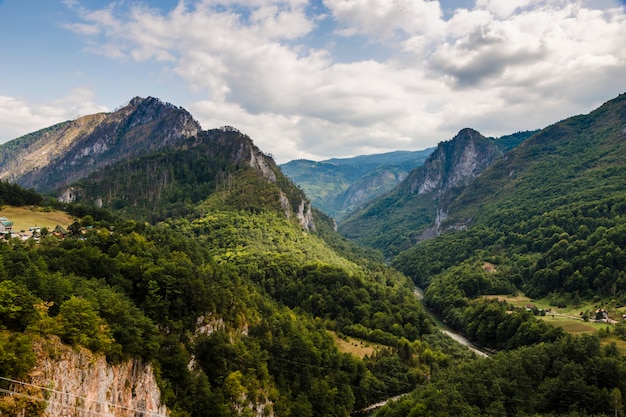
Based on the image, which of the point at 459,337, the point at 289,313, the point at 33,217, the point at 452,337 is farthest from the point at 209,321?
the point at 459,337

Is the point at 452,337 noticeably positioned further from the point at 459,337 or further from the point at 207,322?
the point at 207,322

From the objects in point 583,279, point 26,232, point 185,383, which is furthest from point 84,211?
point 583,279

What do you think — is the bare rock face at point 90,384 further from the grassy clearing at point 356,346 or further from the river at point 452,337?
the grassy clearing at point 356,346

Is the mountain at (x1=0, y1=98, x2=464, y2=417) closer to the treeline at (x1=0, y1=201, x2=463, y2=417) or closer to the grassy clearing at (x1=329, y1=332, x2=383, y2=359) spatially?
the treeline at (x1=0, y1=201, x2=463, y2=417)

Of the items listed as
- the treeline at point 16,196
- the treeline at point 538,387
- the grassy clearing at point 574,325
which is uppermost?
the treeline at point 16,196

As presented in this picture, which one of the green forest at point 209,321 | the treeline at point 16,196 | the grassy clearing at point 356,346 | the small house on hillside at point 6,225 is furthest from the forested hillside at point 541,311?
the treeline at point 16,196
